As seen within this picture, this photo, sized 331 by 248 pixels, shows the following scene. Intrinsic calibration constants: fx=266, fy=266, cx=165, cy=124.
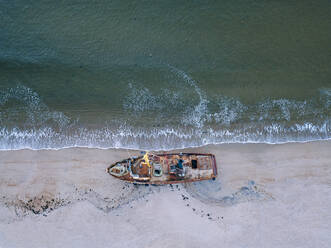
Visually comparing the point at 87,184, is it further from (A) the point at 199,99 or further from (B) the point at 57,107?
(A) the point at 199,99

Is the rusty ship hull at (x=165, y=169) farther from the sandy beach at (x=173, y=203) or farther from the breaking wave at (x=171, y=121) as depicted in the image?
the breaking wave at (x=171, y=121)

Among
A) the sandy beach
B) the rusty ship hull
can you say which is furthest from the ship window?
the sandy beach

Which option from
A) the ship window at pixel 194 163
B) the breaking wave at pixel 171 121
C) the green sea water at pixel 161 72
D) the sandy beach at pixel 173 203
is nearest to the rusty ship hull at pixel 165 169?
the ship window at pixel 194 163

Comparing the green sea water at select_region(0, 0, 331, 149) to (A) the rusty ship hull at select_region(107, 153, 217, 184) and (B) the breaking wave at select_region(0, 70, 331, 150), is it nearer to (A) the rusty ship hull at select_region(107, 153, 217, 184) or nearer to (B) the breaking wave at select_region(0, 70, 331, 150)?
(B) the breaking wave at select_region(0, 70, 331, 150)

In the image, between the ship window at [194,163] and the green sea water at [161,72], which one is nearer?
the ship window at [194,163]

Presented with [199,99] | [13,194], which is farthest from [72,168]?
[199,99]

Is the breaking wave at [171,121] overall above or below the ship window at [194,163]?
above

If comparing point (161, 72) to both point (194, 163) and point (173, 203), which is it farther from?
point (173, 203)
